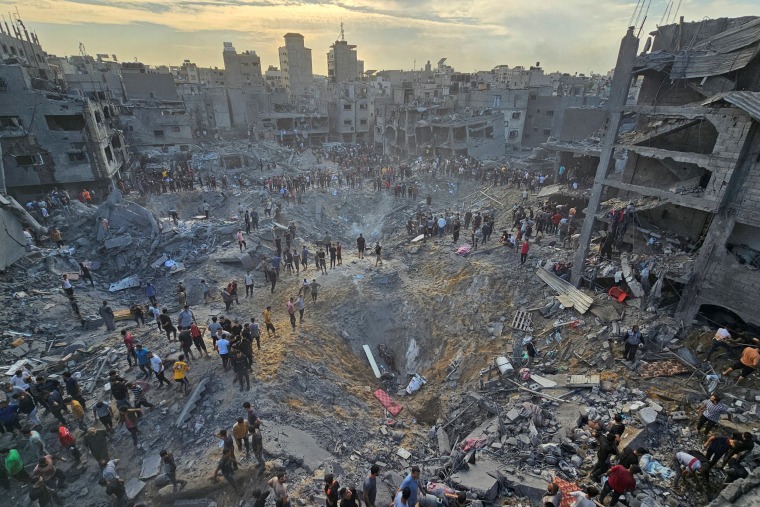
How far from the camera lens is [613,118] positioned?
1339cm

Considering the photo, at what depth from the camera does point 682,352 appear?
35.9 ft

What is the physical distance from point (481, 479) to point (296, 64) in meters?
93.0

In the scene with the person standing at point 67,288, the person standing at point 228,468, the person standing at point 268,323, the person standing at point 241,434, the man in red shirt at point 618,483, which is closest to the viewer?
the man in red shirt at point 618,483

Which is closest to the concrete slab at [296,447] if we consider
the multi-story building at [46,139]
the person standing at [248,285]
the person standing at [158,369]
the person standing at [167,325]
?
the person standing at [158,369]

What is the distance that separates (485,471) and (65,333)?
15.7m

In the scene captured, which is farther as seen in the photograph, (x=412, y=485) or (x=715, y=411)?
(x=715, y=411)

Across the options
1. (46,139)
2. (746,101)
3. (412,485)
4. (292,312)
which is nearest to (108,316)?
(292,312)

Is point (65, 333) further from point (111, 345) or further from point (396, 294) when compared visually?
point (396, 294)

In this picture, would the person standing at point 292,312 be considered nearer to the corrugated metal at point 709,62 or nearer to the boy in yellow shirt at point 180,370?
the boy in yellow shirt at point 180,370

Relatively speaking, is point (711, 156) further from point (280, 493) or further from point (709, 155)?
point (280, 493)

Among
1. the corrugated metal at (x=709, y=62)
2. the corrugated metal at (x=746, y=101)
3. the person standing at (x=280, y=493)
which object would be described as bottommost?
the person standing at (x=280, y=493)

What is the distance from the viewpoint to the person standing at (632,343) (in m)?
10.8

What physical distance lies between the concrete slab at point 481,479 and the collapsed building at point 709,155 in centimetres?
895

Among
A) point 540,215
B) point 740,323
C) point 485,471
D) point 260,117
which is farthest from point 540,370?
point 260,117
